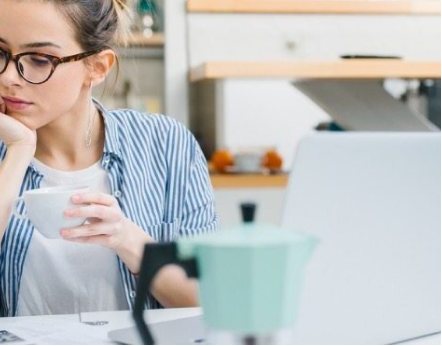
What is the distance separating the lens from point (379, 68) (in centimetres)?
306

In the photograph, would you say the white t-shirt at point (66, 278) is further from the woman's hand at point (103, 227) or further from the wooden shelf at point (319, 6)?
the wooden shelf at point (319, 6)

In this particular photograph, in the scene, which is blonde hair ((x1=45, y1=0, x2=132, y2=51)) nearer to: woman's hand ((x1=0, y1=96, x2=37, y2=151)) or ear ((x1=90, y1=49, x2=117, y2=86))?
ear ((x1=90, y1=49, x2=117, y2=86))

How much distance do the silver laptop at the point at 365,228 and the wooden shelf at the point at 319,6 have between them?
2.44 m

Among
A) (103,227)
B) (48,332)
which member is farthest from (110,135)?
(48,332)

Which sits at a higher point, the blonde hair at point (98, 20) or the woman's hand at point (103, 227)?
the blonde hair at point (98, 20)

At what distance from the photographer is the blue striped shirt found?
61.0 inches

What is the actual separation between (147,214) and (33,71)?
1.15 feet

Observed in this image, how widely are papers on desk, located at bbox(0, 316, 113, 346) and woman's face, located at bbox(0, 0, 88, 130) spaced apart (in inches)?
14.8

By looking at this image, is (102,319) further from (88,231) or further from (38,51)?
(38,51)

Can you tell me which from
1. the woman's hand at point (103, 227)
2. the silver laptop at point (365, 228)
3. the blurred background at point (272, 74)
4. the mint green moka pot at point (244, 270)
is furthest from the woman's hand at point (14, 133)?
the blurred background at point (272, 74)

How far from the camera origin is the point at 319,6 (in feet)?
11.3

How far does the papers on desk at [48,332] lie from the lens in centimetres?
104

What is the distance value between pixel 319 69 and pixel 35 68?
175 centimetres

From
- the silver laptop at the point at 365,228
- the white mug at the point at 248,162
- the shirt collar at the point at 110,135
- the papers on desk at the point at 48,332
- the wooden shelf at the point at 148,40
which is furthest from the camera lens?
the wooden shelf at the point at 148,40
